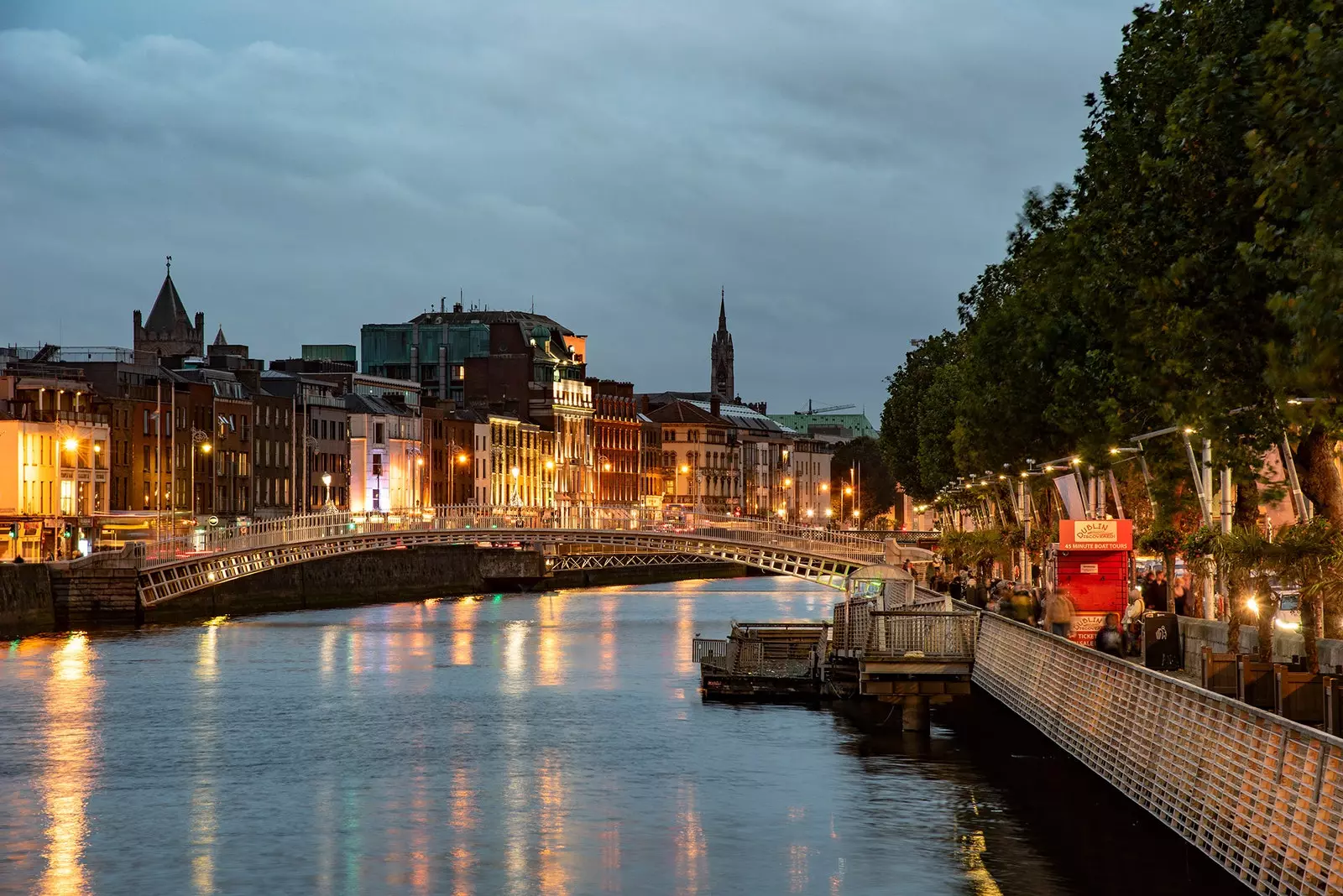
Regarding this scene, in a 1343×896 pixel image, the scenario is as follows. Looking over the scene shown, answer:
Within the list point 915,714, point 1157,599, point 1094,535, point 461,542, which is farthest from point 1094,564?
point 461,542

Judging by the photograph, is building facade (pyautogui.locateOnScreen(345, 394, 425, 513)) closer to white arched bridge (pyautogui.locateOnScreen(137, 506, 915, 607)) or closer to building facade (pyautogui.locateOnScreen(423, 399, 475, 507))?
building facade (pyautogui.locateOnScreen(423, 399, 475, 507))

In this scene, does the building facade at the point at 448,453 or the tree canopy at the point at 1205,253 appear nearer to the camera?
the tree canopy at the point at 1205,253

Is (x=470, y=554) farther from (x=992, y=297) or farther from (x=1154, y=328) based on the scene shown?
(x=1154, y=328)

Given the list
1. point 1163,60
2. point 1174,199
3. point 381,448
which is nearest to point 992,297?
point 1163,60

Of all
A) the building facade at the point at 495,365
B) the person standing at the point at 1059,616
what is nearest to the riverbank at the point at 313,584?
the building facade at the point at 495,365

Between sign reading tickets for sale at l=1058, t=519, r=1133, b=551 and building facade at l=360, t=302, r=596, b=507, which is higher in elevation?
building facade at l=360, t=302, r=596, b=507

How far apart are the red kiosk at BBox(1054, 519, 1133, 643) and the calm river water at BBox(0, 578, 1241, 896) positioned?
2.67 meters

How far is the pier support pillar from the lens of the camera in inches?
1640

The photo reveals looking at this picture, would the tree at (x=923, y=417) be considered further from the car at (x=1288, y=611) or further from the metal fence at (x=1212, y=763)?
the metal fence at (x=1212, y=763)

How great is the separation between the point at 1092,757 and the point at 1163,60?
1116cm

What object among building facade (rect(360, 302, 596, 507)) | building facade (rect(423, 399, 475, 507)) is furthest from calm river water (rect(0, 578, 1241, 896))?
building facade (rect(360, 302, 596, 507))

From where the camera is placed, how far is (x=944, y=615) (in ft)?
128

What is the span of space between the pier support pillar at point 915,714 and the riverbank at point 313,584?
3849cm

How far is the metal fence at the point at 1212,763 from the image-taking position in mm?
18000
